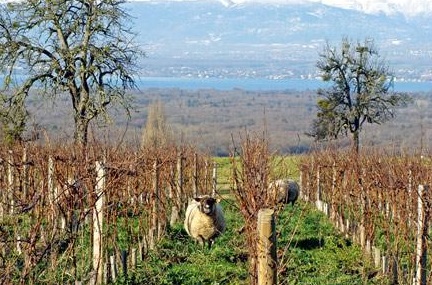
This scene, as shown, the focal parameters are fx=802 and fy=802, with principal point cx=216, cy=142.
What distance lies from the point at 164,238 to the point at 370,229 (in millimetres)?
4350

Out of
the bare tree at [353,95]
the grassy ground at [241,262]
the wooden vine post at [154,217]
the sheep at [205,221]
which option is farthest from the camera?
the bare tree at [353,95]

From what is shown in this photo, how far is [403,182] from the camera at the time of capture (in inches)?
503

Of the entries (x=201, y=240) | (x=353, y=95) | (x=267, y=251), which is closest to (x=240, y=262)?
(x=201, y=240)

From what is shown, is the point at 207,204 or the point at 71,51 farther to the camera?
the point at 71,51

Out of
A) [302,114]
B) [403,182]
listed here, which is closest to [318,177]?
[403,182]

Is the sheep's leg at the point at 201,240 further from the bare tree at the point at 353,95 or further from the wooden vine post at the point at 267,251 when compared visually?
the bare tree at the point at 353,95

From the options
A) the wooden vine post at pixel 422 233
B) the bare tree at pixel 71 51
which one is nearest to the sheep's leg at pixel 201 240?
the wooden vine post at pixel 422 233

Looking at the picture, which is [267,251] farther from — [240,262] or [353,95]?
[353,95]

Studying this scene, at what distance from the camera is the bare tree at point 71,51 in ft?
98.1

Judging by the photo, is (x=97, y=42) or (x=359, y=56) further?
(x=359, y=56)

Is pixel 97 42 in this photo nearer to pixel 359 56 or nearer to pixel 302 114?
pixel 359 56

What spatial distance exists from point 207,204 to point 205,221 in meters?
0.37

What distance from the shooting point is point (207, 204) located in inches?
656

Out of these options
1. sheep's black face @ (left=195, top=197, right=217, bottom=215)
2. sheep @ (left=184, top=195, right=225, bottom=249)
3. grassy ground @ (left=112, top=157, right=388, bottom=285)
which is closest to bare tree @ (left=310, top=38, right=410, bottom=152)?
grassy ground @ (left=112, top=157, right=388, bottom=285)
